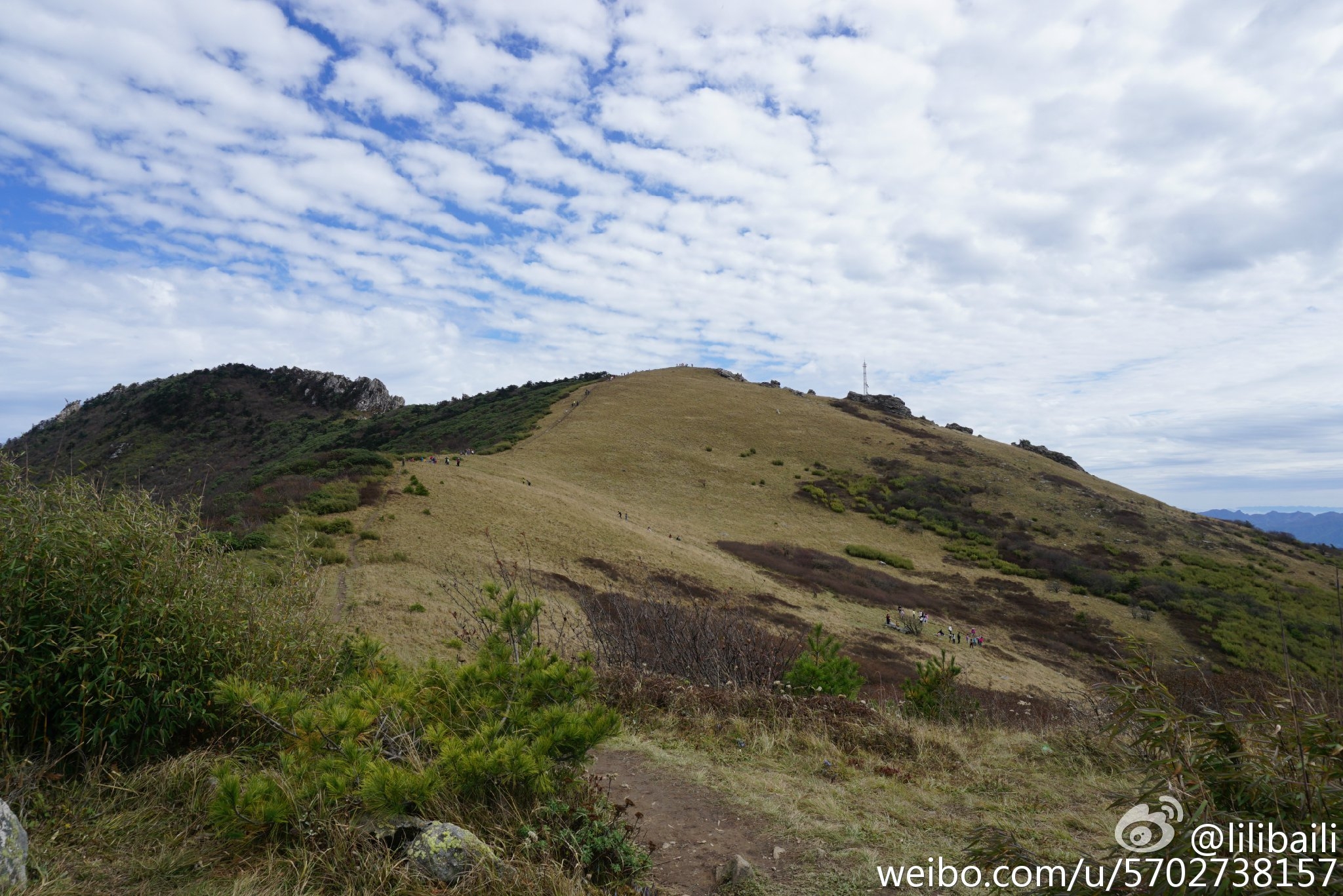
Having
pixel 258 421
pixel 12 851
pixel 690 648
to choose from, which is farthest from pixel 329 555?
pixel 258 421

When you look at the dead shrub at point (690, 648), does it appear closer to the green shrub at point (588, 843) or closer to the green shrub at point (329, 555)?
the green shrub at point (588, 843)

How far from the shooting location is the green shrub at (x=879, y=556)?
114 feet

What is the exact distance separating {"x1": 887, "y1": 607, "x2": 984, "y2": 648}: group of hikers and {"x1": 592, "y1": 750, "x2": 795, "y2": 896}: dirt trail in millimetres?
19118

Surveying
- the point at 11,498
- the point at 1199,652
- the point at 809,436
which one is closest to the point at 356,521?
the point at 11,498

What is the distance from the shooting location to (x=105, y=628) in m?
4.67

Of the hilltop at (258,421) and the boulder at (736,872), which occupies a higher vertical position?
the hilltop at (258,421)

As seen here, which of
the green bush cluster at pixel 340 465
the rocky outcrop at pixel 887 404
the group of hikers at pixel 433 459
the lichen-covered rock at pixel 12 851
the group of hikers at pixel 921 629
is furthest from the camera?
the rocky outcrop at pixel 887 404

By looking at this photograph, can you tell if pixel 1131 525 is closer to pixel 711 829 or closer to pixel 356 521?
pixel 356 521

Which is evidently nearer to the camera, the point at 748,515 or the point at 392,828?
the point at 392,828

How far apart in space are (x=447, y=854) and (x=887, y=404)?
75035 millimetres

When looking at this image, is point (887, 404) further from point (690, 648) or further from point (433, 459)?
point (690, 648)

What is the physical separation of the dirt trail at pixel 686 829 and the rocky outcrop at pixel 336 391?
266ft

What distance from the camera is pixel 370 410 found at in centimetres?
8119

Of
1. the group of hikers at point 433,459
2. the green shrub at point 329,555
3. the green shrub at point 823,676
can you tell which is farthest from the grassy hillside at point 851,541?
the green shrub at point 823,676
